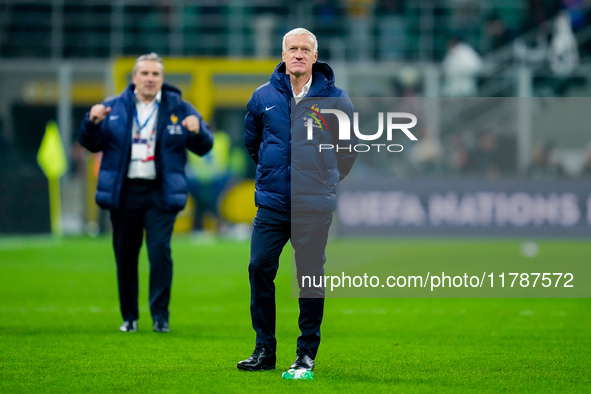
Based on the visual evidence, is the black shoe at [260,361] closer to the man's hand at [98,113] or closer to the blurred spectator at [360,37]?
the man's hand at [98,113]

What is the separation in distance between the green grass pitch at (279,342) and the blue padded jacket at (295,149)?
1.07m

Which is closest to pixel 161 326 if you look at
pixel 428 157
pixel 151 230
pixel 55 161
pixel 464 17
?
pixel 151 230

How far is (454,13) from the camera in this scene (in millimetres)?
25406

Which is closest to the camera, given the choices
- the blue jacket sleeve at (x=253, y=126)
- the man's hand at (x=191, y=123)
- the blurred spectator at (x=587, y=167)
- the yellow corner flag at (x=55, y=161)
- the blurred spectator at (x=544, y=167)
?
the blue jacket sleeve at (x=253, y=126)

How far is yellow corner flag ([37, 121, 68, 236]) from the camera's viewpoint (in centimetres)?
2041

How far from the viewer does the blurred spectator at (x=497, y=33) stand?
24578 millimetres

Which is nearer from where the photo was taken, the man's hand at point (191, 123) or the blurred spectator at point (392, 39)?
the man's hand at point (191, 123)

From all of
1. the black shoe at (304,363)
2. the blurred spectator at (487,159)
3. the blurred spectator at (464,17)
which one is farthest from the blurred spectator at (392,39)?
the black shoe at (304,363)

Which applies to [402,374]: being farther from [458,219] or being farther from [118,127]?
[458,219]

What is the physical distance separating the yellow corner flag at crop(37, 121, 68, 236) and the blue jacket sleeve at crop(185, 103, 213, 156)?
1233 cm

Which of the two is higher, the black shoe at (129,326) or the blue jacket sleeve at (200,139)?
the blue jacket sleeve at (200,139)

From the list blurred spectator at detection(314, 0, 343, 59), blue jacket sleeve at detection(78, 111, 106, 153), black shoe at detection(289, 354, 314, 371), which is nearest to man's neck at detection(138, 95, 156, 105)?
blue jacket sleeve at detection(78, 111, 106, 153)

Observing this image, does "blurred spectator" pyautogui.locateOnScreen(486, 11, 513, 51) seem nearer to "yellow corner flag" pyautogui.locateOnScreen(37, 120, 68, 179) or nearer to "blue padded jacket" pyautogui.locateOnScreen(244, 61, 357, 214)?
"yellow corner flag" pyautogui.locateOnScreen(37, 120, 68, 179)

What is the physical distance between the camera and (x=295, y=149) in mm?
6109
